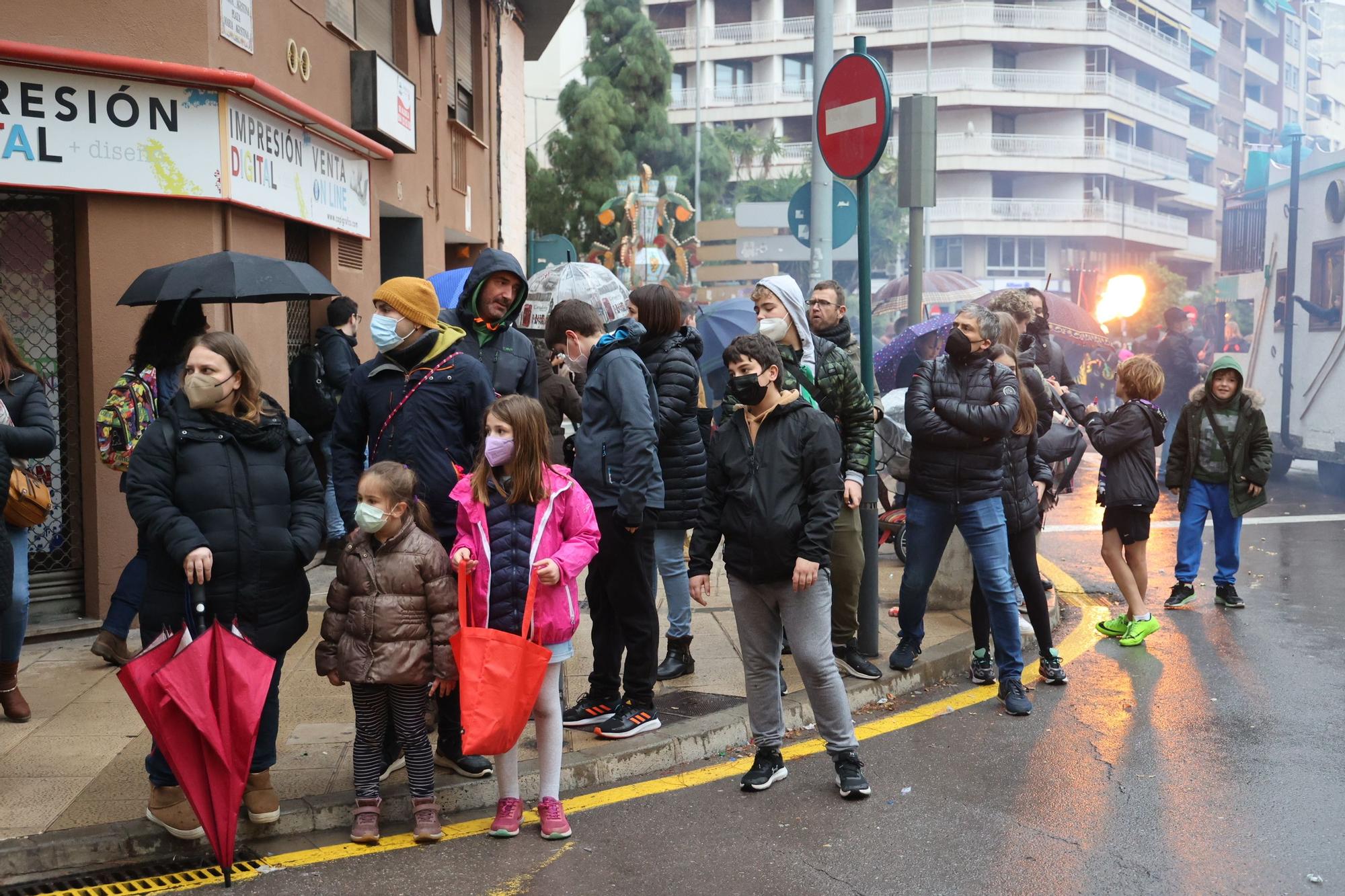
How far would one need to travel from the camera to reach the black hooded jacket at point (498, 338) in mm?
5566

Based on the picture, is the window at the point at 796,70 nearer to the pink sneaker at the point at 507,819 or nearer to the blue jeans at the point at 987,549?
the blue jeans at the point at 987,549

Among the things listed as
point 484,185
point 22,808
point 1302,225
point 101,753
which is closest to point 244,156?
point 101,753

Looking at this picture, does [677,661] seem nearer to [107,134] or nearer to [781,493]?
[781,493]

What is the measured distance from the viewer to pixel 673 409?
5.80 m

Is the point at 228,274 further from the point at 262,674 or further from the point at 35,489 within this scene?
the point at 262,674

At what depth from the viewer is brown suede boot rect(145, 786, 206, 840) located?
4461 mm

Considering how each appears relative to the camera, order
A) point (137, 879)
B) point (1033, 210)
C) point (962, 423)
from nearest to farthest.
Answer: point (137, 879)
point (962, 423)
point (1033, 210)

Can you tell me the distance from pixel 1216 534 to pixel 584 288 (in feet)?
16.3

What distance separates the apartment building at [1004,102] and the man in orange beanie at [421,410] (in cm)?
5527

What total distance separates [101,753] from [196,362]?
1.87 m

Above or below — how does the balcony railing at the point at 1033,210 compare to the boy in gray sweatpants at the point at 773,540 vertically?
above

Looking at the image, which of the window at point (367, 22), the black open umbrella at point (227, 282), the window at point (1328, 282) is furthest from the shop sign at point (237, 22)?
the window at point (1328, 282)

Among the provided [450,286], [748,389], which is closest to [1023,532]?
[748,389]

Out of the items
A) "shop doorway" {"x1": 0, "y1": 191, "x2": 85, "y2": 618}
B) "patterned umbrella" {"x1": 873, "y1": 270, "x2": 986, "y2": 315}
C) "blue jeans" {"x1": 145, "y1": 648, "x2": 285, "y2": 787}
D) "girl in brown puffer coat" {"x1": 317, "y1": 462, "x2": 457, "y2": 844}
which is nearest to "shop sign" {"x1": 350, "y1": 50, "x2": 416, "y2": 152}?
"shop doorway" {"x1": 0, "y1": 191, "x2": 85, "y2": 618}
